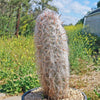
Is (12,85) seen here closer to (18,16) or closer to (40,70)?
(40,70)

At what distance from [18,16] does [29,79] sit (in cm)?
657

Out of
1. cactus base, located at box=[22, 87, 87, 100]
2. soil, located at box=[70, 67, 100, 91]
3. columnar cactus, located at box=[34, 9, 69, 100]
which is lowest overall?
soil, located at box=[70, 67, 100, 91]

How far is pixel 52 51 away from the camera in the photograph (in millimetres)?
2053

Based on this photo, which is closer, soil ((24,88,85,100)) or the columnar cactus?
the columnar cactus

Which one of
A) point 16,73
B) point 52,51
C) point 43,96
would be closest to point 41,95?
point 43,96

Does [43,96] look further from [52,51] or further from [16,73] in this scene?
[16,73]

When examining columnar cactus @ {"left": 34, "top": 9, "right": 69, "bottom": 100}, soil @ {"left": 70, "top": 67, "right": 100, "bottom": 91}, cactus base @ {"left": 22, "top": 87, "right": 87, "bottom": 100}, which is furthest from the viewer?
soil @ {"left": 70, "top": 67, "right": 100, "bottom": 91}

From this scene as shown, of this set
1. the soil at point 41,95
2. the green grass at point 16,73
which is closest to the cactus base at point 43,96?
the soil at point 41,95

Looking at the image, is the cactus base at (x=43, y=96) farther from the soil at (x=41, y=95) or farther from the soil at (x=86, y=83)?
the soil at (x=86, y=83)

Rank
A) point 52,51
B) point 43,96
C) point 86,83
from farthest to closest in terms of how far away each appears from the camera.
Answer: point 86,83, point 43,96, point 52,51

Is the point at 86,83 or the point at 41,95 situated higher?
the point at 41,95

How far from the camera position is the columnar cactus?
206 centimetres

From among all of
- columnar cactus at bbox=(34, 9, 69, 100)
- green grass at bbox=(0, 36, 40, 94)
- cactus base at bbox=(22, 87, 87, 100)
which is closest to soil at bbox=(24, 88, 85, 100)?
cactus base at bbox=(22, 87, 87, 100)

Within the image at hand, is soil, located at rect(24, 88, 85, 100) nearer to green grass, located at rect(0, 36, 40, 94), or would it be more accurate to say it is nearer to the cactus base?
the cactus base
